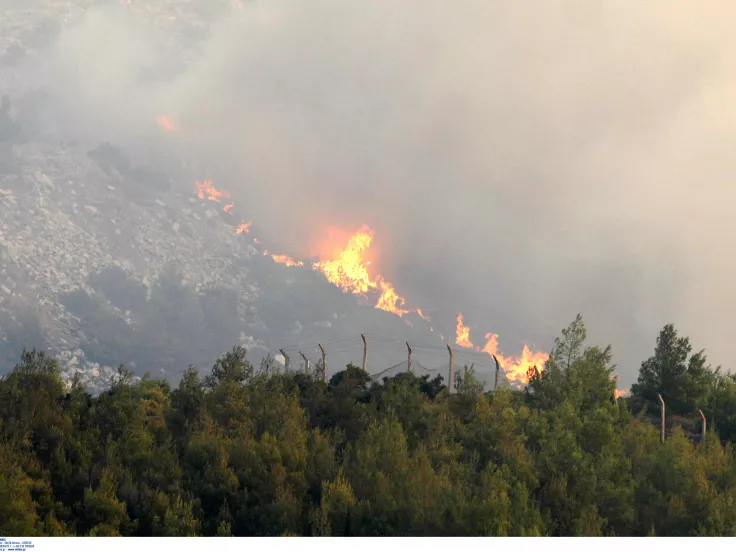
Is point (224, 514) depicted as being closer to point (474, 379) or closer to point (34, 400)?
point (34, 400)

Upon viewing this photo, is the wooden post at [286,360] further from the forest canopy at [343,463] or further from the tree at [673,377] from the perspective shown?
the tree at [673,377]

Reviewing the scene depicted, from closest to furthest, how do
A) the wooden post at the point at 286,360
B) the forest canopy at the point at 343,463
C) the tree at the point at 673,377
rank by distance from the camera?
the forest canopy at the point at 343,463 → the wooden post at the point at 286,360 → the tree at the point at 673,377

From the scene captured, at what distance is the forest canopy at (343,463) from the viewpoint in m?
42.5

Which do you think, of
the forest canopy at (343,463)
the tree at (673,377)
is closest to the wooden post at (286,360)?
the forest canopy at (343,463)

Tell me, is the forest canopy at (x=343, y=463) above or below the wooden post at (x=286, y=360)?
below

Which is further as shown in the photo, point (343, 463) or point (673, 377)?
point (673, 377)

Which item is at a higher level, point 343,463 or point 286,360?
point 286,360

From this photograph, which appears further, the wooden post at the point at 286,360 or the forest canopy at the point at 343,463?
the wooden post at the point at 286,360

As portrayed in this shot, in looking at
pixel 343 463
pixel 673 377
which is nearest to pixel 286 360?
pixel 343 463

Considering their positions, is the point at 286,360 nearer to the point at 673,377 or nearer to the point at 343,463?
the point at 343,463

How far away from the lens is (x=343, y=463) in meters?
48.8

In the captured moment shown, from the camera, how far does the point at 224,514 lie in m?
43.6

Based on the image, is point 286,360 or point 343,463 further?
point 286,360
